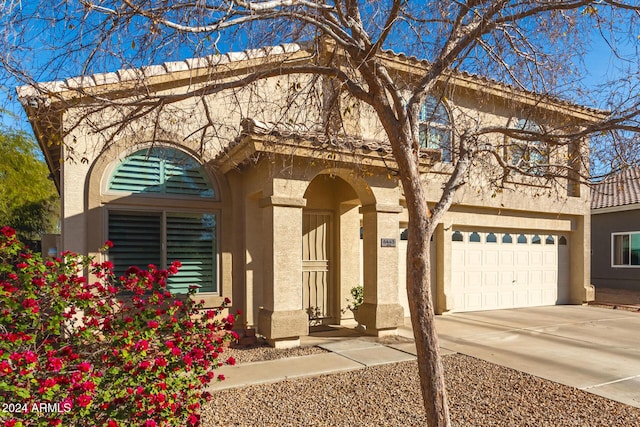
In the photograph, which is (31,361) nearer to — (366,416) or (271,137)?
(366,416)

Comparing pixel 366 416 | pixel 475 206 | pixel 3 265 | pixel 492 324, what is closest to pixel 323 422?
pixel 366 416

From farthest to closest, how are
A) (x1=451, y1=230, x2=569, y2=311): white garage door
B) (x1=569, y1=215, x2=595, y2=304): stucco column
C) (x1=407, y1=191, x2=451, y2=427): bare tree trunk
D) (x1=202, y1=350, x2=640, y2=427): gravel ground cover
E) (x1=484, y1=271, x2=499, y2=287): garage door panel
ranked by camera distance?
(x1=569, y1=215, x2=595, y2=304): stucco column < (x1=484, y1=271, x2=499, y2=287): garage door panel < (x1=451, y1=230, x2=569, y2=311): white garage door < (x1=202, y1=350, x2=640, y2=427): gravel ground cover < (x1=407, y1=191, x2=451, y2=427): bare tree trunk

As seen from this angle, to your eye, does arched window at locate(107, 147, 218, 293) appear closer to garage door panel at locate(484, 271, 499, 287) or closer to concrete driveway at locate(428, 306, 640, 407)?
concrete driveway at locate(428, 306, 640, 407)

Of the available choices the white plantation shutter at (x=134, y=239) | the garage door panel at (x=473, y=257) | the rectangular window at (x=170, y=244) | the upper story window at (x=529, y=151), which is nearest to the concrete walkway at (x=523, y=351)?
the garage door panel at (x=473, y=257)

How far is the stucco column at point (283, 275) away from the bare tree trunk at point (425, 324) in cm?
386

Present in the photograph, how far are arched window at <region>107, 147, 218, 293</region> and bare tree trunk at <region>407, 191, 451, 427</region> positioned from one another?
5.38m

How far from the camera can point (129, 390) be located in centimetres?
317

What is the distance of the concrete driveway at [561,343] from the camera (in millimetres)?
6035

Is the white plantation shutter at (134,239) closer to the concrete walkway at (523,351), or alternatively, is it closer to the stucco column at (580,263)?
the concrete walkway at (523,351)

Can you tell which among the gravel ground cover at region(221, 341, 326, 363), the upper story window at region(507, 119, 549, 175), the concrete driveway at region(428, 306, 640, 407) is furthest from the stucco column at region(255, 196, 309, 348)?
the upper story window at region(507, 119, 549, 175)

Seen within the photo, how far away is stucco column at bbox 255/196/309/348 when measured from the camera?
24.3 ft

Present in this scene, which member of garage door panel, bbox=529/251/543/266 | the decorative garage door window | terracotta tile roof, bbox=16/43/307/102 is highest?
terracotta tile roof, bbox=16/43/307/102

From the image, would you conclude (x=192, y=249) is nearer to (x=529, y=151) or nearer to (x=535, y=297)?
(x=529, y=151)

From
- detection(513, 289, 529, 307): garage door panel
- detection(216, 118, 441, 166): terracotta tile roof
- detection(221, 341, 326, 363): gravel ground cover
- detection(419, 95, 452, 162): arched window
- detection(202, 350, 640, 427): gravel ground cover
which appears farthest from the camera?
detection(513, 289, 529, 307): garage door panel
